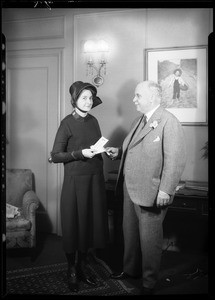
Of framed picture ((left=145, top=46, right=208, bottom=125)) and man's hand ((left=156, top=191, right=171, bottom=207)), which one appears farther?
framed picture ((left=145, top=46, right=208, bottom=125))

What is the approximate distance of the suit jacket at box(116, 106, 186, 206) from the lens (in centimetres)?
216

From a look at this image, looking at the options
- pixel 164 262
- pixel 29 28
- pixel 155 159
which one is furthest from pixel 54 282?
pixel 29 28

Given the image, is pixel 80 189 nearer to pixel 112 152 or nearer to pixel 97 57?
pixel 112 152

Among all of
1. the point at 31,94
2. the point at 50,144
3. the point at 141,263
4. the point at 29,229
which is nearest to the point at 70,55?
the point at 31,94

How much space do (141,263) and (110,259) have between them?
9.8 inches

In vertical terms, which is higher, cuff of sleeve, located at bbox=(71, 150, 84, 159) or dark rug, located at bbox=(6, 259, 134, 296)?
cuff of sleeve, located at bbox=(71, 150, 84, 159)

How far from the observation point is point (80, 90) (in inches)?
89.8

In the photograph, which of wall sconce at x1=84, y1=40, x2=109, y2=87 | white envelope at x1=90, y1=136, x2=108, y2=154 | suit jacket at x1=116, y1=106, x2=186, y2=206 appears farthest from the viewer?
wall sconce at x1=84, y1=40, x2=109, y2=87

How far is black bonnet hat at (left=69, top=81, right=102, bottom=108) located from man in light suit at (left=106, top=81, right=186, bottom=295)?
29 centimetres

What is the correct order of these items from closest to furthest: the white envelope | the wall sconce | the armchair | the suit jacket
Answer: the suit jacket, the white envelope, the wall sconce, the armchair

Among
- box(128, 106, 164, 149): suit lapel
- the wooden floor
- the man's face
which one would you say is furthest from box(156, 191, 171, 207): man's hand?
the man's face

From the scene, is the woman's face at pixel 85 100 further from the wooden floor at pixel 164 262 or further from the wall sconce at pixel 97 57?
the wooden floor at pixel 164 262

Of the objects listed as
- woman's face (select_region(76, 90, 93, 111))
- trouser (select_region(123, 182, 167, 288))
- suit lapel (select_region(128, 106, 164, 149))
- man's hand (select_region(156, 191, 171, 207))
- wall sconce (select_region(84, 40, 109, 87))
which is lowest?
trouser (select_region(123, 182, 167, 288))

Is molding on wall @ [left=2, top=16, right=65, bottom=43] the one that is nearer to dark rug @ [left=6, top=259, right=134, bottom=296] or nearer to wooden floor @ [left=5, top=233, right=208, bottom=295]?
wooden floor @ [left=5, top=233, right=208, bottom=295]
